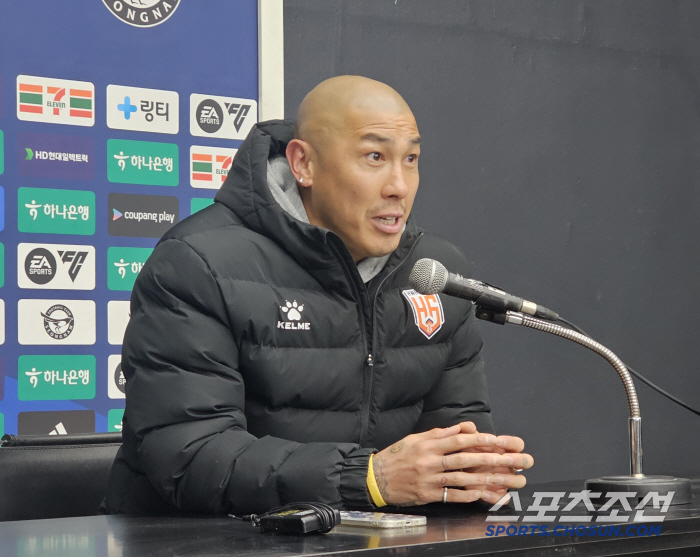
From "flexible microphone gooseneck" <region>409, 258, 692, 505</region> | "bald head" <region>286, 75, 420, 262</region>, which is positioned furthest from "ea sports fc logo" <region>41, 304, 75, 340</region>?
"flexible microphone gooseneck" <region>409, 258, 692, 505</region>

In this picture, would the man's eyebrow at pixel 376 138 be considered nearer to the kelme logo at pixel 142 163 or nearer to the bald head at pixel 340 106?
the bald head at pixel 340 106

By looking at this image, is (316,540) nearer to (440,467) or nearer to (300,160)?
(440,467)

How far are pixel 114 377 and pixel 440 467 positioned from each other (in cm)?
116

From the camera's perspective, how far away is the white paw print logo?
57.4 inches

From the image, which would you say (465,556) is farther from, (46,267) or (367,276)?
(46,267)

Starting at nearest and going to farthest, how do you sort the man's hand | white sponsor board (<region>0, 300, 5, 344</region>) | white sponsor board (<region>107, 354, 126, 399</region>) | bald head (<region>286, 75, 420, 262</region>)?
1. the man's hand
2. bald head (<region>286, 75, 420, 262</region>)
3. white sponsor board (<region>0, 300, 5, 344</region>)
4. white sponsor board (<region>107, 354, 126, 399</region>)

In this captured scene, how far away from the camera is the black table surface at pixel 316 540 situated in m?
0.85

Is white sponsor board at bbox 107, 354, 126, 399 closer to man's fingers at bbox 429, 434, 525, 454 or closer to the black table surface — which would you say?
the black table surface

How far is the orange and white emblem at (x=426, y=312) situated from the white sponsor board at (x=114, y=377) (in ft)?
2.68

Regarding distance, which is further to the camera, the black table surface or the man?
the man

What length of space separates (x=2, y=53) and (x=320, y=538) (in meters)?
1.53

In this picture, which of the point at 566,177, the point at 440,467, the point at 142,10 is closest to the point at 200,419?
the point at 440,467

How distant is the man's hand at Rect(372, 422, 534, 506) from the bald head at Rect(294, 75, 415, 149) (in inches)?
24.7

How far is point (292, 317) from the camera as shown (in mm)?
1458
